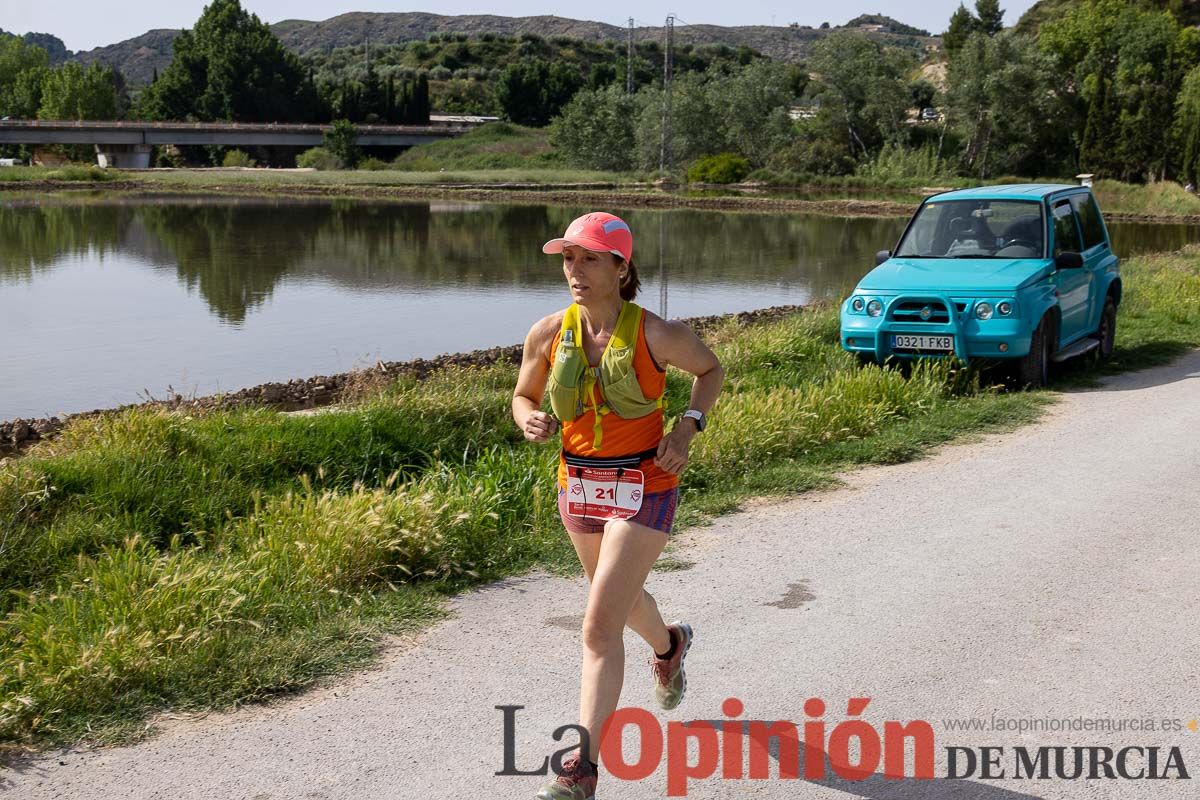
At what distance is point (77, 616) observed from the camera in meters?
6.25

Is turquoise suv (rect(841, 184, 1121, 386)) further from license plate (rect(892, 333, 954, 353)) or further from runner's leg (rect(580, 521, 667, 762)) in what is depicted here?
runner's leg (rect(580, 521, 667, 762))

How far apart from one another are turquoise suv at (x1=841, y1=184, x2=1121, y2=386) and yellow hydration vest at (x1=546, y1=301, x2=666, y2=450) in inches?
355

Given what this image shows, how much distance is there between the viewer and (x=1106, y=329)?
1550 cm

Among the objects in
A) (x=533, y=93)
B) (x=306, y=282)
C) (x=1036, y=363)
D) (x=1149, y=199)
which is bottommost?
(x=306, y=282)

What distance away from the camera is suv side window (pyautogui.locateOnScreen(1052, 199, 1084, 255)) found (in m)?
14.5

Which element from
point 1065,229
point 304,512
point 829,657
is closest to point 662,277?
point 1065,229

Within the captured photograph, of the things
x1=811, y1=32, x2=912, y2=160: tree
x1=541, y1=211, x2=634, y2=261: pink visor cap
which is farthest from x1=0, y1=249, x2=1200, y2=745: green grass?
x1=811, y1=32, x2=912, y2=160: tree

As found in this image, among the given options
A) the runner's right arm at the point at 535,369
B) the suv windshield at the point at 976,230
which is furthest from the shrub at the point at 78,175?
the runner's right arm at the point at 535,369

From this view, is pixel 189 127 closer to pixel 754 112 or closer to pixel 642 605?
pixel 754 112

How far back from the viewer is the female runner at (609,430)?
15.1 ft

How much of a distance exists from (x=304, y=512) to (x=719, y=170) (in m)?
84.2

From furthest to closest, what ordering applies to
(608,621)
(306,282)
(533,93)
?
1. (533,93)
2. (306,282)
3. (608,621)

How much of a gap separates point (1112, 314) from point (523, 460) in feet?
28.9

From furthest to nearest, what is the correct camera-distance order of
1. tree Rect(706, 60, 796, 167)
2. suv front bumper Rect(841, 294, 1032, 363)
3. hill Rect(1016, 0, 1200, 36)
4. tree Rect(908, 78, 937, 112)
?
hill Rect(1016, 0, 1200, 36) → tree Rect(908, 78, 937, 112) → tree Rect(706, 60, 796, 167) → suv front bumper Rect(841, 294, 1032, 363)
